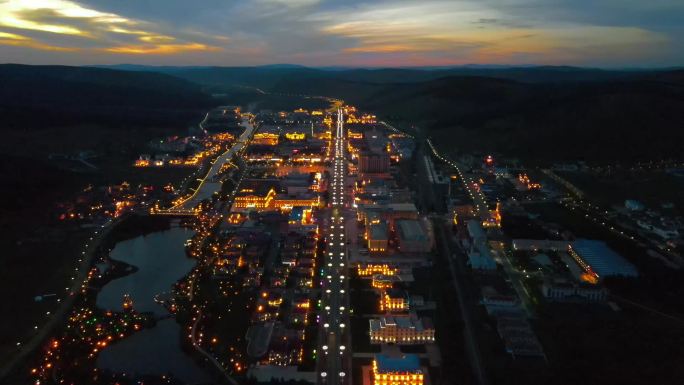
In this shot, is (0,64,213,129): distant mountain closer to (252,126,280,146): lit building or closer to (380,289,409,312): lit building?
(252,126,280,146): lit building

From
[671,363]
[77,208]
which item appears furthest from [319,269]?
[77,208]

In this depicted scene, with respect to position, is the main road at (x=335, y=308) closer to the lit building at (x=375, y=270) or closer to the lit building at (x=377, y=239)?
the lit building at (x=375, y=270)

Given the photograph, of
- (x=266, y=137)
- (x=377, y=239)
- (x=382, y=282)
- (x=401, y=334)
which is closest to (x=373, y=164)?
(x=377, y=239)

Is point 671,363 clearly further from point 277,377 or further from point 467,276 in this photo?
point 277,377

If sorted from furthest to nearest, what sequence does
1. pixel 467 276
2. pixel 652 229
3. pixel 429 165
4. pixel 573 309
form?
1. pixel 429 165
2. pixel 652 229
3. pixel 467 276
4. pixel 573 309

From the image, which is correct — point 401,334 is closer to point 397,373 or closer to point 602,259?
point 397,373

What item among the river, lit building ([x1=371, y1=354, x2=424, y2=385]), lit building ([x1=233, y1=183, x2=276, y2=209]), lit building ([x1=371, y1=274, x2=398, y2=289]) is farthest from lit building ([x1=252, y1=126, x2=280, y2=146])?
lit building ([x1=371, y1=354, x2=424, y2=385])
